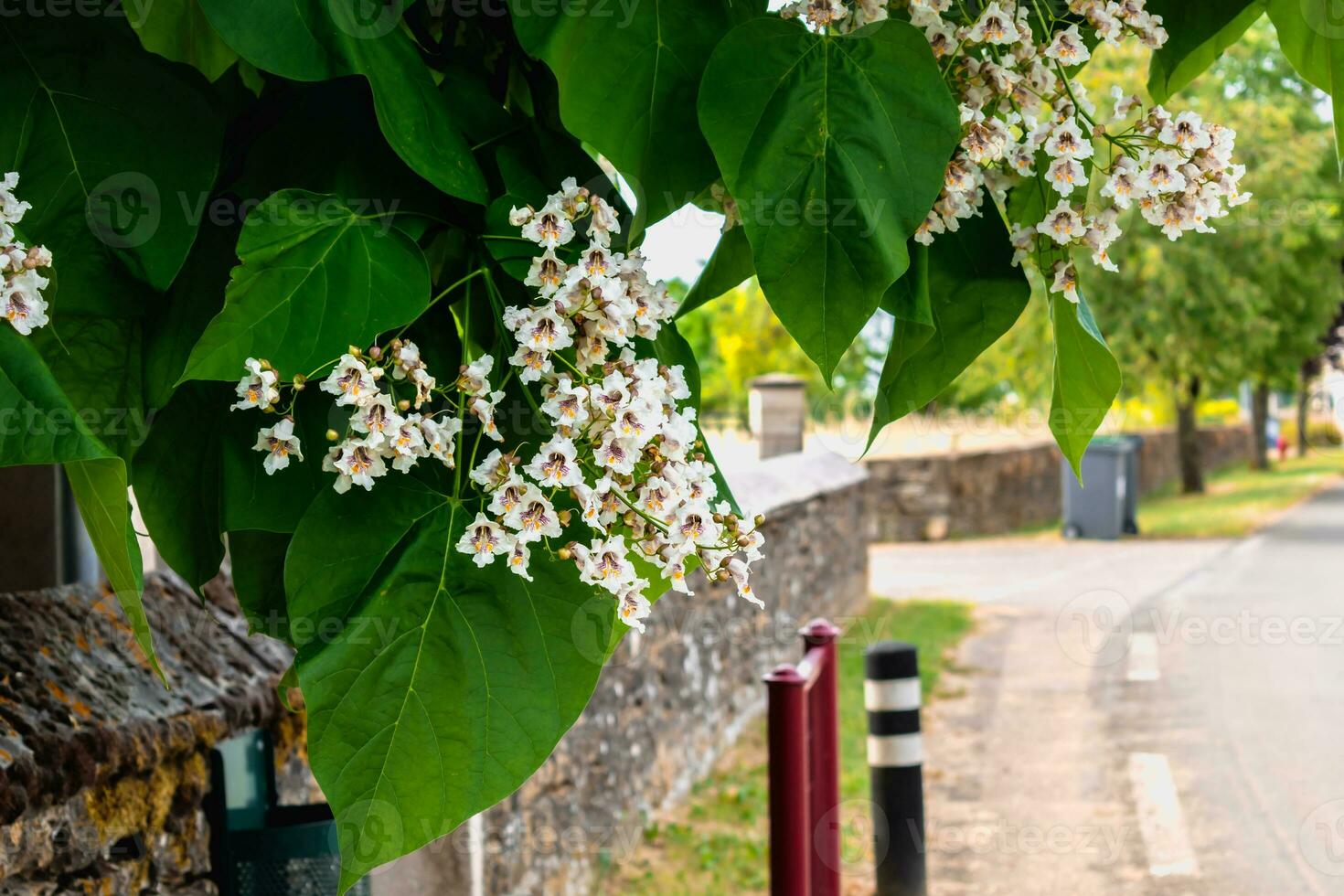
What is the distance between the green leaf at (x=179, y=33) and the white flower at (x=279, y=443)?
0.37 m

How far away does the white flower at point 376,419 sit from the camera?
117 centimetres

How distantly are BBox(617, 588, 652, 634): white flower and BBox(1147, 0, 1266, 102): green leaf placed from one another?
0.83m

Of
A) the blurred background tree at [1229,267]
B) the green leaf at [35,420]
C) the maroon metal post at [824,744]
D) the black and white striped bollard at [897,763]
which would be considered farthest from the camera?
the blurred background tree at [1229,267]

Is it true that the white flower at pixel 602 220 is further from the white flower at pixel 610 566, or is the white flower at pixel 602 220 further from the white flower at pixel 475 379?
the white flower at pixel 610 566

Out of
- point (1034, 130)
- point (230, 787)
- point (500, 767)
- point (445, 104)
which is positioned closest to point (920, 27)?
point (1034, 130)

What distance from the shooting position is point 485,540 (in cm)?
120

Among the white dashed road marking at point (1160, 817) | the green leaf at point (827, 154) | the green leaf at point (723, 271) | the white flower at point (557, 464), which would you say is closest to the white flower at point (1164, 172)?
the green leaf at point (827, 154)

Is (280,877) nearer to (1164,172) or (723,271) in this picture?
(723,271)

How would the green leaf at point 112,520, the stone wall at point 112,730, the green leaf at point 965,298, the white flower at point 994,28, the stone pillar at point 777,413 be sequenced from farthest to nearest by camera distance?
the stone pillar at point 777,413 < the stone wall at point 112,730 < the green leaf at point 965,298 < the white flower at point 994,28 < the green leaf at point 112,520

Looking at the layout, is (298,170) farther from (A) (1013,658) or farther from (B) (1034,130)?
(A) (1013,658)

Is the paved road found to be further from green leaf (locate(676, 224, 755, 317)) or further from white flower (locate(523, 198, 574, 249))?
white flower (locate(523, 198, 574, 249))

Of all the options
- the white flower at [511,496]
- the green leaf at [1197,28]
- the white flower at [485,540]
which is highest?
the green leaf at [1197,28]

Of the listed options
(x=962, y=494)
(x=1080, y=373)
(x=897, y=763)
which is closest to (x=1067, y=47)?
(x=1080, y=373)

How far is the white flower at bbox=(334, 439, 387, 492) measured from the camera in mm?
1180
